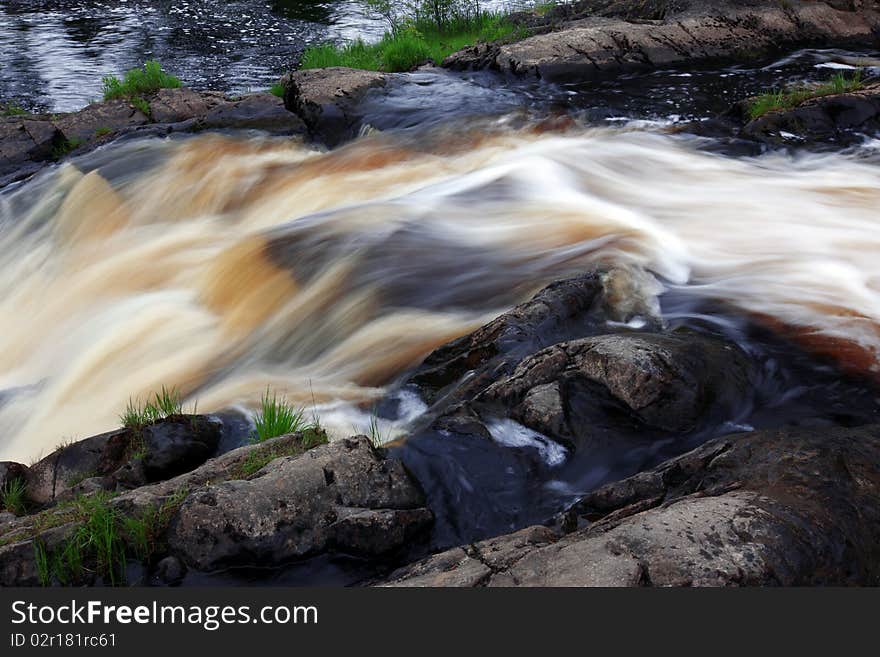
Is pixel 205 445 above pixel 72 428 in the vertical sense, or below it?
above

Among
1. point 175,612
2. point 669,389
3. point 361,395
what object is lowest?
point 361,395

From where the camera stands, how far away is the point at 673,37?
1244 centimetres

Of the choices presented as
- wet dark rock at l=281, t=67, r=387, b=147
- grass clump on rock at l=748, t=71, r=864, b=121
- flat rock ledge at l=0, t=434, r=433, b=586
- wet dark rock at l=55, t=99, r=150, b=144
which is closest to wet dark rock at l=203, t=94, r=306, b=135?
wet dark rock at l=281, t=67, r=387, b=147

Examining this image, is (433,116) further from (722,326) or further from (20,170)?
(722,326)

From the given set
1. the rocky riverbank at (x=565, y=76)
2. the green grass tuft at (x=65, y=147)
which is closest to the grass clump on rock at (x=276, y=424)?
the rocky riverbank at (x=565, y=76)

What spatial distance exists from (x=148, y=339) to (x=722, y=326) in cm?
443

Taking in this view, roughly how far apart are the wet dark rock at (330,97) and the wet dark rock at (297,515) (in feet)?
24.0

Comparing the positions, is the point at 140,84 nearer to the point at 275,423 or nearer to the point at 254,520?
the point at 275,423

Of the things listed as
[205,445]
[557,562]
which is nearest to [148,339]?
[205,445]

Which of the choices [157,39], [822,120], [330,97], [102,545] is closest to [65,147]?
[330,97]

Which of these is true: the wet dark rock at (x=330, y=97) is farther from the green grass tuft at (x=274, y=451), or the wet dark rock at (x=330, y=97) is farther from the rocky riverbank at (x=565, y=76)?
the green grass tuft at (x=274, y=451)

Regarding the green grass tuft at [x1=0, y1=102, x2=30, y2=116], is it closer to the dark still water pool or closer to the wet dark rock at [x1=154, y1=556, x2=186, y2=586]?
the dark still water pool

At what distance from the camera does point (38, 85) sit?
14.2m

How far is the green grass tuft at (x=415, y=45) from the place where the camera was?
13680mm
